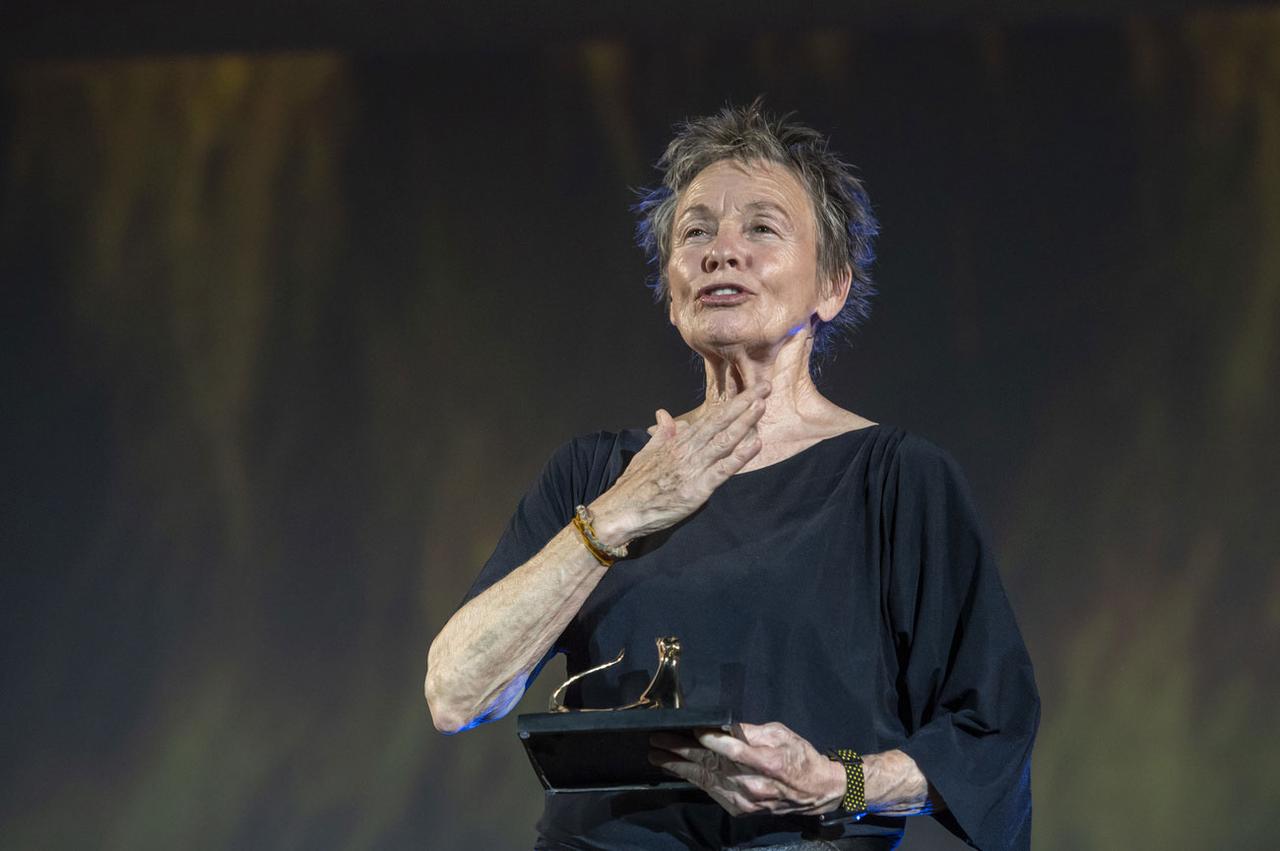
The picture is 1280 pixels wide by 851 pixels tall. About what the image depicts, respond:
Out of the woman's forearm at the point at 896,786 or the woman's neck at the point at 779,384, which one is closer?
the woman's forearm at the point at 896,786

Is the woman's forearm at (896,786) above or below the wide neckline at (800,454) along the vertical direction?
below

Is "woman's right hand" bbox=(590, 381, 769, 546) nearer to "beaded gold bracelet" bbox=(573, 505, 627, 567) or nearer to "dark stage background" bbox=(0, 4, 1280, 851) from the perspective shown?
"beaded gold bracelet" bbox=(573, 505, 627, 567)

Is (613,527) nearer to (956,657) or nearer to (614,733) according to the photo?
(614,733)

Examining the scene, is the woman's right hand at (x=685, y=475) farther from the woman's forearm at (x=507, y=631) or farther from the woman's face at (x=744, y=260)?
the woman's face at (x=744, y=260)

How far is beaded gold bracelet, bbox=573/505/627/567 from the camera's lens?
1518mm

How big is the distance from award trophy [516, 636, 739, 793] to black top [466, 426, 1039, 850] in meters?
0.07

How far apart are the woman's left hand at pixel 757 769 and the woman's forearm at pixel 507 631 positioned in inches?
8.2

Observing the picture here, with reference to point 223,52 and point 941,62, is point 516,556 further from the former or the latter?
point 223,52

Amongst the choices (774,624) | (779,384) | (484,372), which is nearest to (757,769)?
(774,624)

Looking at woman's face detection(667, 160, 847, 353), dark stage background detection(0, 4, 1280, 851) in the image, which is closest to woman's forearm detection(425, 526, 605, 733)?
woman's face detection(667, 160, 847, 353)

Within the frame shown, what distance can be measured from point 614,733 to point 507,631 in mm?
228

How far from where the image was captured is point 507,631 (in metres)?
1.53

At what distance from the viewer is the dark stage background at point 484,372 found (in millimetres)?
3135

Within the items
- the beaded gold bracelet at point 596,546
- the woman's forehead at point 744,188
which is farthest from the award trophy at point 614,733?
the woman's forehead at point 744,188
